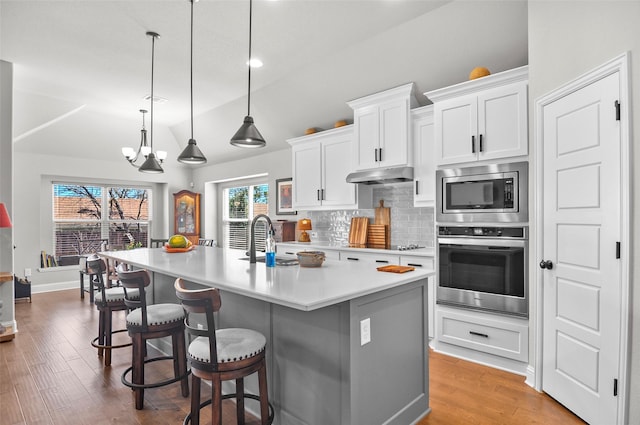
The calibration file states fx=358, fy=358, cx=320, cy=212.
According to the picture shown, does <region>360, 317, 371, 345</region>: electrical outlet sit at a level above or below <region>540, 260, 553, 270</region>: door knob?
below

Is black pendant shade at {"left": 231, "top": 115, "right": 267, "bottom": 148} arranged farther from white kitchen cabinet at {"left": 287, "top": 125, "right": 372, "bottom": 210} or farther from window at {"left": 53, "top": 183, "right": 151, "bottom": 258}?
window at {"left": 53, "top": 183, "right": 151, "bottom": 258}

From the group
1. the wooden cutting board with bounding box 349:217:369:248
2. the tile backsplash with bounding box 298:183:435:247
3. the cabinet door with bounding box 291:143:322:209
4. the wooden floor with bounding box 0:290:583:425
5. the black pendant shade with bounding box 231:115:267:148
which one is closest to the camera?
the wooden floor with bounding box 0:290:583:425

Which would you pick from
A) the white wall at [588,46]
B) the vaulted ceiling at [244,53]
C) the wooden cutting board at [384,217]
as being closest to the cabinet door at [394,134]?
the vaulted ceiling at [244,53]

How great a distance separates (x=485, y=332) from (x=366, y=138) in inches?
95.2

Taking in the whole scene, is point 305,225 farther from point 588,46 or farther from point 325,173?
point 588,46

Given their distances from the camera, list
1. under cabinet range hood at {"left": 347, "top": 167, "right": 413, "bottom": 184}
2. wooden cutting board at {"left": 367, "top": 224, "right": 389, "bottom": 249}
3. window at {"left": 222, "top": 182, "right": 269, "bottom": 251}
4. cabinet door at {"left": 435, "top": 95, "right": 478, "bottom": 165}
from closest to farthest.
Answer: cabinet door at {"left": 435, "top": 95, "right": 478, "bottom": 165} → under cabinet range hood at {"left": 347, "top": 167, "right": 413, "bottom": 184} → wooden cutting board at {"left": 367, "top": 224, "right": 389, "bottom": 249} → window at {"left": 222, "top": 182, "right": 269, "bottom": 251}

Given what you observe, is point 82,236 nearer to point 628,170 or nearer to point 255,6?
point 255,6

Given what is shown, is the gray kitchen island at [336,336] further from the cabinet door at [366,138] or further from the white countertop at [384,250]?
the cabinet door at [366,138]

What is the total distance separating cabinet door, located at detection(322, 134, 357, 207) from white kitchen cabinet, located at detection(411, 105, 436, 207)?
97 cm

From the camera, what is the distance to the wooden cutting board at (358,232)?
183 inches

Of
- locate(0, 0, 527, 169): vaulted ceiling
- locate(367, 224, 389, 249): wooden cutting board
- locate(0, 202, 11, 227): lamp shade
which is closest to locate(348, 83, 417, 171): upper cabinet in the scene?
locate(0, 0, 527, 169): vaulted ceiling

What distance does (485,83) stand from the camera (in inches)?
123

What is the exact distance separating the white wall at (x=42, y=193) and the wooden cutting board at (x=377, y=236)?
5.24 meters

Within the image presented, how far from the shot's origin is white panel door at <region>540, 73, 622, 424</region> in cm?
209
